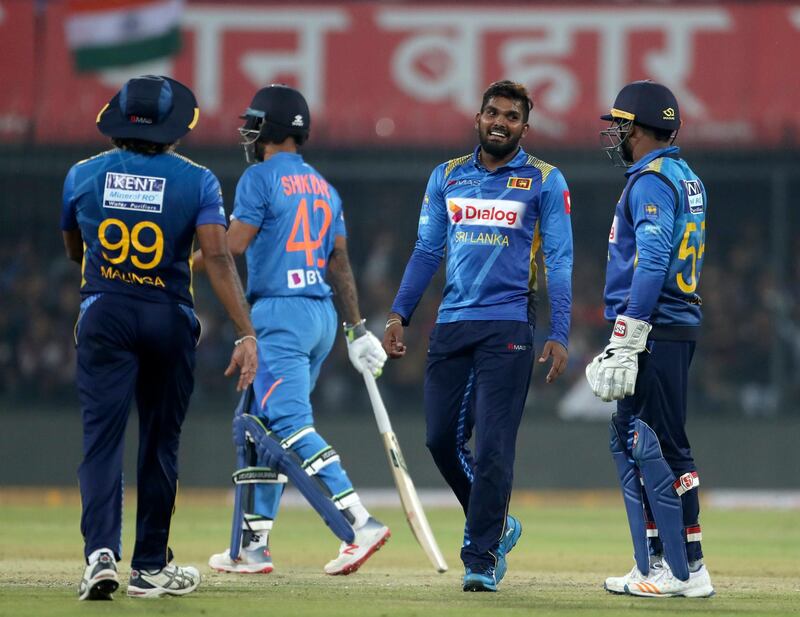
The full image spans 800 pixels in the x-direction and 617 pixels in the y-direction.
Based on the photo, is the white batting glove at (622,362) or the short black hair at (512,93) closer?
the white batting glove at (622,362)

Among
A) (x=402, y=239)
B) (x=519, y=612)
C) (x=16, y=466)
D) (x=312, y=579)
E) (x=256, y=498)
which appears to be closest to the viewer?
(x=519, y=612)

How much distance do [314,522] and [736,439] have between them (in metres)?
5.44

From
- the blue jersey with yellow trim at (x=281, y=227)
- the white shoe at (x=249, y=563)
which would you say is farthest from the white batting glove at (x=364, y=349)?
the white shoe at (x=249, y=563)

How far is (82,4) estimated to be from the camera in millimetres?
16062

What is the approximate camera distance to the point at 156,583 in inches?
269

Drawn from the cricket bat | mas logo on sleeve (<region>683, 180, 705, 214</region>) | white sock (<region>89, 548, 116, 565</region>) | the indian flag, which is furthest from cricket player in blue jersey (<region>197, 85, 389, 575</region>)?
the indian flag

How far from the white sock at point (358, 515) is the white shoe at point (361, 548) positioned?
0.06ft

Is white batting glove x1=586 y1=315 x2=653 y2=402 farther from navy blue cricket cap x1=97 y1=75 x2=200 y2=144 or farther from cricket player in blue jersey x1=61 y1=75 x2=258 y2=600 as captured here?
navy blue cricket cap x1=97 y1=75 x2=200 y2=144

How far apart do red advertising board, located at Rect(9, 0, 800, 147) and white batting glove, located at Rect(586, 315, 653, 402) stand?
9048 millimetres

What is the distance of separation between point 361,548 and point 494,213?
187cm

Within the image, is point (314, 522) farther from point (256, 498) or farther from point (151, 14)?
point (151, 14)

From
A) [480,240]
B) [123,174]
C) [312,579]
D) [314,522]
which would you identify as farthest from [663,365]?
[314,522]

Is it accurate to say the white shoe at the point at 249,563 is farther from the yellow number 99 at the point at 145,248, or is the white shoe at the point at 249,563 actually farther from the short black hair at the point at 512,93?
the short black hair at the point at 512,93

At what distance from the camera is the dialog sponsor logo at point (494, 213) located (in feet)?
24.5
